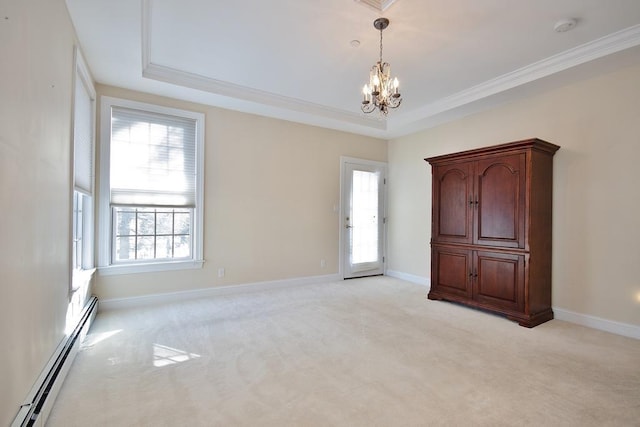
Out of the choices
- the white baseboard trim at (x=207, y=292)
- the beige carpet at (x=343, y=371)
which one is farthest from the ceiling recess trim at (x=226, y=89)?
the beige carpet at (x=343, y=371)

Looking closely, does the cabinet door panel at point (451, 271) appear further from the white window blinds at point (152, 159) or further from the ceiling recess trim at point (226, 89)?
the white window blinds at point (152, 159)

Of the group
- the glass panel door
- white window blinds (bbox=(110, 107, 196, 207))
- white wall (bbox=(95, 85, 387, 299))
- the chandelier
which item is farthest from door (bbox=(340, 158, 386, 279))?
the chandelier

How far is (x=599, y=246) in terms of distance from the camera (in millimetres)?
3287

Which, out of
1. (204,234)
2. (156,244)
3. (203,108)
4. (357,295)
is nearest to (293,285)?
(357,295)

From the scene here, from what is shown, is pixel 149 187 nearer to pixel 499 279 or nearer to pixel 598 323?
pixel 499 279

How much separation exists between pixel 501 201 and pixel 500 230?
A: 341 mm

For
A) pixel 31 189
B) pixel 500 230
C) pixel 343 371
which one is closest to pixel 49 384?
pixel 31 189

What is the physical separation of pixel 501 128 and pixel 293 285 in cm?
379

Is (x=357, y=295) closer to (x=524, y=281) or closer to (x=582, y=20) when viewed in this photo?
(x=524, y=281)

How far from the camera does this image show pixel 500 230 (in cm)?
362

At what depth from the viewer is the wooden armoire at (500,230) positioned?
3.38 meters

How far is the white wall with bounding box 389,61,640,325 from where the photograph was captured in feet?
10.2

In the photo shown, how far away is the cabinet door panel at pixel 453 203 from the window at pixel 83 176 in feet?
13.8

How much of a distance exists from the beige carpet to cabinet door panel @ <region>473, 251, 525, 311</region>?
0.87ft
